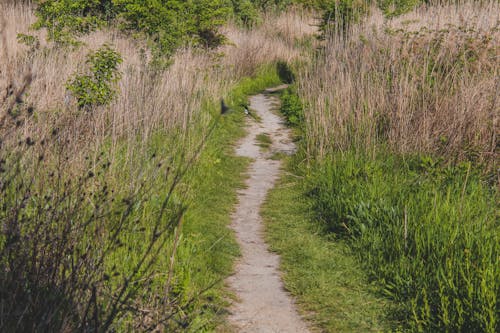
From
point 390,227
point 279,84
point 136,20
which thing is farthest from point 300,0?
point 390,227

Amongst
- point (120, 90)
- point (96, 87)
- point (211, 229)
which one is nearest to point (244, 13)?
point (120, 90)

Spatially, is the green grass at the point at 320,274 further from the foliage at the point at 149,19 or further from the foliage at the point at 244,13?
the foliage at the point at 244,13

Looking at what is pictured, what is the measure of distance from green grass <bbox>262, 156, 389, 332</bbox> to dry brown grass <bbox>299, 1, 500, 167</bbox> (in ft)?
4.31

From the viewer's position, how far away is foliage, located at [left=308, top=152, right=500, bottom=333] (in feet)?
12.4

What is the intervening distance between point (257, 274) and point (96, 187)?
5.35 feet

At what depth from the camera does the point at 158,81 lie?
26.7ft

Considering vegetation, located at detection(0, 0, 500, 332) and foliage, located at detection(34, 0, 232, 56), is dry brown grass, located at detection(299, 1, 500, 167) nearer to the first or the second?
vegetation, located at detection(0, 0, 500, 332)

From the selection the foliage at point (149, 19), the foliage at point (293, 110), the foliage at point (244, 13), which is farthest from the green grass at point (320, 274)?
the foliage at point (244, 13)

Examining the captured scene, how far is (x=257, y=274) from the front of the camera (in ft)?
16.3

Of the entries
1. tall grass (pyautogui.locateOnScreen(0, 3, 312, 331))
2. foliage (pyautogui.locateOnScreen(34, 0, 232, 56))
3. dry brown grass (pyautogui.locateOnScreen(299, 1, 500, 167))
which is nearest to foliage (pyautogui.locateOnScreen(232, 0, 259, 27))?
foliage (pyautogui.locateOnScreen(34, 0, 232, 56))

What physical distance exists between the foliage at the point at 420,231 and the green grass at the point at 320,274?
143mm

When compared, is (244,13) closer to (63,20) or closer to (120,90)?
(63,20)

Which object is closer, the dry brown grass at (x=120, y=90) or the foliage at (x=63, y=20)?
the dry brown grass at (x=120, y=90)

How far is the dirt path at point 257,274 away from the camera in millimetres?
4094
